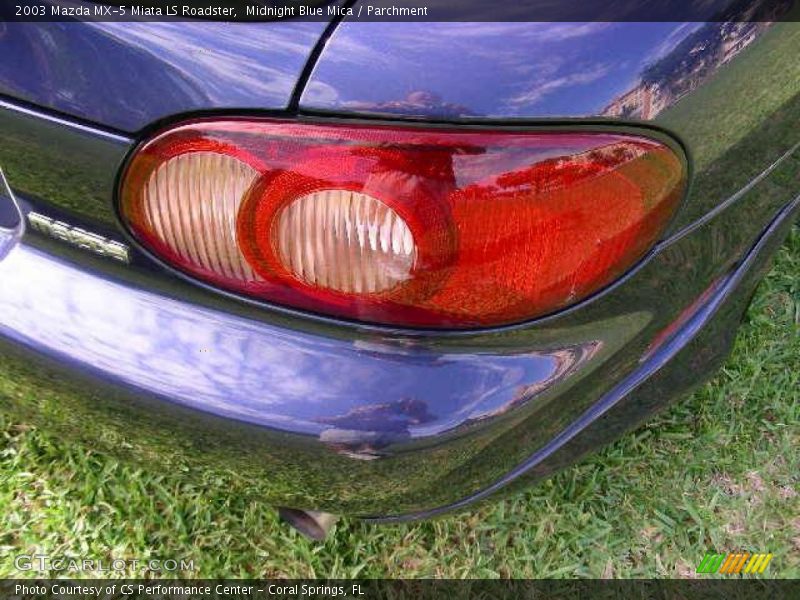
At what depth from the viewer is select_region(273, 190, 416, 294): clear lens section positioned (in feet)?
3.91

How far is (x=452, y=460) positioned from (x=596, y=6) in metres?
0.73

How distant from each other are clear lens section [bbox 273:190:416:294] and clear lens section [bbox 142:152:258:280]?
0.07m

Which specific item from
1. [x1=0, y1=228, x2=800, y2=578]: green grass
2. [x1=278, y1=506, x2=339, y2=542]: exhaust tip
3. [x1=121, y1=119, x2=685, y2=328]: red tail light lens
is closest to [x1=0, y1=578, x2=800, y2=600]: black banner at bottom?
[x1=0, y1=228, x2=800, y2=578]: green grass

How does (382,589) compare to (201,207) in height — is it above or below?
below

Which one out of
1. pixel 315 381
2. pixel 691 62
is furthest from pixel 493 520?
pixel 691 62

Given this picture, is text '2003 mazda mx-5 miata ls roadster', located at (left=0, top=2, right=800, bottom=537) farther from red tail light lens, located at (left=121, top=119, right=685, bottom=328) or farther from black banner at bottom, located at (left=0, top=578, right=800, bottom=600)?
black banner at bottom, located at (left=0, top=578, right=800, bottom=600)

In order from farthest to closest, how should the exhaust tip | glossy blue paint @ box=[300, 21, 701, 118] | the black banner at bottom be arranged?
the black banner at bottom → the exhaust tip → glossy blue paint @ box=[300, 21, 701, 118]

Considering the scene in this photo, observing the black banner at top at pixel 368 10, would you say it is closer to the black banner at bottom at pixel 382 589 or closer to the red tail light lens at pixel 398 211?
the red tail light lens at pixel 398 211

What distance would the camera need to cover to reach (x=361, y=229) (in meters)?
1.20

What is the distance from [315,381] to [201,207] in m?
0.32

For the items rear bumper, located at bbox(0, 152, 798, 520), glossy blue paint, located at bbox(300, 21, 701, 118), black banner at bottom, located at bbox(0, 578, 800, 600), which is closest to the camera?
glossy blue paint, located at bbox(300, 21, 701, 118)

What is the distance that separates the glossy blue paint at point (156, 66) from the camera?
1164 mm

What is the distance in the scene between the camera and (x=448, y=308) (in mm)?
1297

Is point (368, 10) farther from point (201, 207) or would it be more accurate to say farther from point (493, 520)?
point (493, 520)
